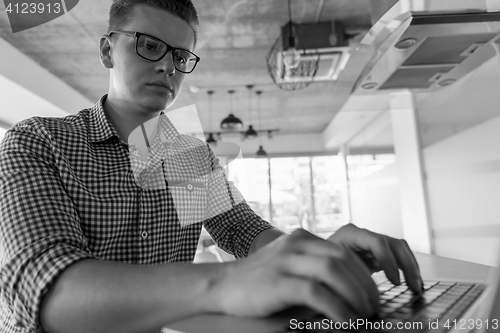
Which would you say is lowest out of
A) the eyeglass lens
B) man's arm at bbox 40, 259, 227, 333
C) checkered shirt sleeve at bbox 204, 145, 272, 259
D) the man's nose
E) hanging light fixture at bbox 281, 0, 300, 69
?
Answer: man's arm at bbox 40, 259, 227, 333

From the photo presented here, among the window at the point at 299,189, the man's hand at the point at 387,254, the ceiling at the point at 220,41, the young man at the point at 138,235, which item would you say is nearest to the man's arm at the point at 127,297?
the young man at the point at 138,235

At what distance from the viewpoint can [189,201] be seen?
32.5 inches

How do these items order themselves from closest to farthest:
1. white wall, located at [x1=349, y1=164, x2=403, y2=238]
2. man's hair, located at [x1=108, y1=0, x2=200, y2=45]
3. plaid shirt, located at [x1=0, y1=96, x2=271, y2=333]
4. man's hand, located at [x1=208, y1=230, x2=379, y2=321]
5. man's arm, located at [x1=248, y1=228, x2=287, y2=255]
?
1. man's hand, located at [x1=208, y1=230, x2=379, y2=321]
2. plaid shirt, located at [x1=0, y1=96, x2=271, y2=333]
3. man's arm, located at [x1=248, y1=228, x2=287, y2=255]
4. man's hair, located at [x1=108, y1=0, x2=200, y2=45]
5. white wall, located at [x1=349, y1=164, x2=403, y2=238]

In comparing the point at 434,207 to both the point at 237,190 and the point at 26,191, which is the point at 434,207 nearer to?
the point at 237,190

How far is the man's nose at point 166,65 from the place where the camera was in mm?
808

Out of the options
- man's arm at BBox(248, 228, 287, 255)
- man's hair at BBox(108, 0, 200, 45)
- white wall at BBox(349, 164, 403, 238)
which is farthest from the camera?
white wall at BBox(349, 164, 403, 238)

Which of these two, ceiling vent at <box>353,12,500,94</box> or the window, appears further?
the window

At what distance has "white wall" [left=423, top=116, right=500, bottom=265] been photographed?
2.93 meters

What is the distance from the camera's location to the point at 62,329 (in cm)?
34

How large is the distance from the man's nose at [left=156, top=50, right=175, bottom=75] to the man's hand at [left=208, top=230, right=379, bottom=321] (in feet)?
2.02

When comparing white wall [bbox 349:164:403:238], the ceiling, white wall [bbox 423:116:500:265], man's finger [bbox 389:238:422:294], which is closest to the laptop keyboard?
man's finger [bbox 389:238:422:294]

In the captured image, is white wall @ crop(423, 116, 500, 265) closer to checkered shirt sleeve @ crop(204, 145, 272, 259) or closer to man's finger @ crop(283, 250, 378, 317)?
checkered shirt sleeve @ crop(204, 145, 272, 259)

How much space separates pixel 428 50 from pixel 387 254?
0.88 m

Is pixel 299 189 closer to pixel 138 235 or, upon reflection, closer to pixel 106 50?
pixel 106 50
